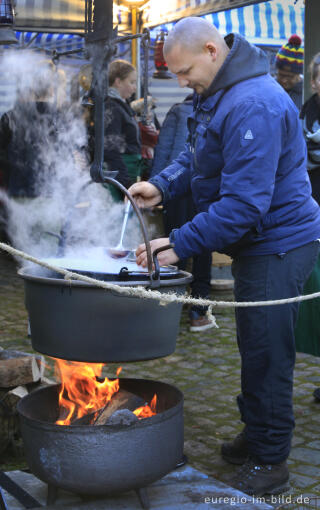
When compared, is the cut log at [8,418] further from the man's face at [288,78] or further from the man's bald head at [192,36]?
Answer: the man's face at [288,78]

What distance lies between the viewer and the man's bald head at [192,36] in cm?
269

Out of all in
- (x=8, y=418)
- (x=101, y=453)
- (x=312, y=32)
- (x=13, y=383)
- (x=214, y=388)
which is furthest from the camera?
(x=312, y=32)

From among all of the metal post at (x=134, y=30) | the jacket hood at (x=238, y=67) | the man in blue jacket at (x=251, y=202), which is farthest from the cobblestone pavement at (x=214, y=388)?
the metal post at (x=134, y=30)

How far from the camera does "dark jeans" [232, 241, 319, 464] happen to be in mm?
2941

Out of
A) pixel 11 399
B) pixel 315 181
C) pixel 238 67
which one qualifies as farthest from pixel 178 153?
pixel 238 67

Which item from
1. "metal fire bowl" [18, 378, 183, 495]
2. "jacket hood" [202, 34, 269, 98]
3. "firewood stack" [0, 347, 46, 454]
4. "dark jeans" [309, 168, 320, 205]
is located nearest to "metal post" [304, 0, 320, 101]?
"dark jeans" [309, 168, 320, 205]

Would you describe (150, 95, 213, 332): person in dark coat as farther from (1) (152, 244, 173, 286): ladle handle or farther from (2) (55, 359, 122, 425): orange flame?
(1) (152, 244, 173, 286): ladle handle

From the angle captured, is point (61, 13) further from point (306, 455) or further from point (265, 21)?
point (306, 455)

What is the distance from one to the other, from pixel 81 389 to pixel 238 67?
5.14 feet

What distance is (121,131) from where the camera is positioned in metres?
A: 5.69

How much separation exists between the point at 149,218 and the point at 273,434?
171 inches

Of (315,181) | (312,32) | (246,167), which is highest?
(312,32)

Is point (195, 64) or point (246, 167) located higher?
point (195, 64)

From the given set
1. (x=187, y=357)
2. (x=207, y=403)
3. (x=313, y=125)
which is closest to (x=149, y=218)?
(x=187, y=357)
